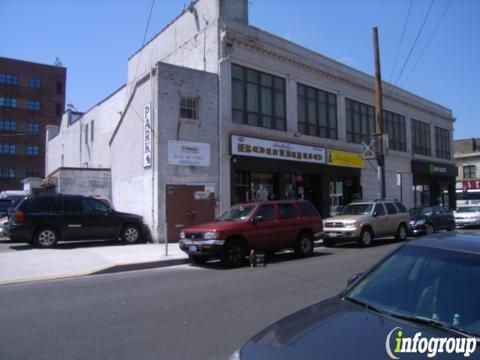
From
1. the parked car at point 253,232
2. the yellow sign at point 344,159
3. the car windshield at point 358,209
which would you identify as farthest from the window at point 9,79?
the parked car at point 253,232

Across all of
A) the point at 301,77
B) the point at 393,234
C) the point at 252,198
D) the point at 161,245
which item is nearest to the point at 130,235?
the point at 161,245

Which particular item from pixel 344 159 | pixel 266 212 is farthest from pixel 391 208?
pixel 344 159

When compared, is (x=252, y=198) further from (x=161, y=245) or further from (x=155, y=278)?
(x=155, y=278)

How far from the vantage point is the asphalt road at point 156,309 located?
509 cm

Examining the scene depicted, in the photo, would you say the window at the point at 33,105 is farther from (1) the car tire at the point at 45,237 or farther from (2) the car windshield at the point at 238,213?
(2) the car windshield at the point at 238,213

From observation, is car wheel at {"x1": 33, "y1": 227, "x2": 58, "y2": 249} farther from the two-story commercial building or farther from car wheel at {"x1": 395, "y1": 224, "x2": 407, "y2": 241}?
car wheel at {"x1": 395, "y1": 224, "x2": 407, "y2": 241}

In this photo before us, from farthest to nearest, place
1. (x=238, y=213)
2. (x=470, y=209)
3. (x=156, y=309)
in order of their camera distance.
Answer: (x=470, y=209) < (x=238, y=213) < (x=156, y=309)

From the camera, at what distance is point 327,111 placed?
25.8m

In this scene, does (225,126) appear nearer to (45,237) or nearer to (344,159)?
(45,237)

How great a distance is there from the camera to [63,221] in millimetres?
15281

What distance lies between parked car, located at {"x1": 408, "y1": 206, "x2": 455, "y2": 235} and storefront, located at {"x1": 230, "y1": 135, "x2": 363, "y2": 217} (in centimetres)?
504

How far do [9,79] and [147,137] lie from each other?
182 feet

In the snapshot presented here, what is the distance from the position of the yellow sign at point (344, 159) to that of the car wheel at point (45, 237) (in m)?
15.8

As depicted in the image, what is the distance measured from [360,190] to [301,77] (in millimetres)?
8543
